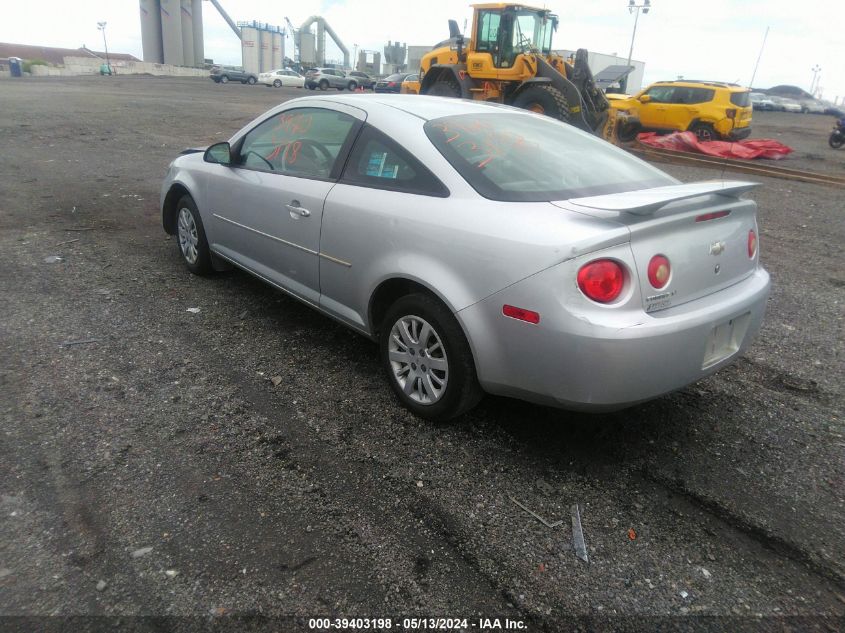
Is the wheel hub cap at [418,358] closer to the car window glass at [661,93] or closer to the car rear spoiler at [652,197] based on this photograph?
the car rear spoiler at [652,197]

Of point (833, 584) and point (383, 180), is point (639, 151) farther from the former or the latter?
point (833, 584)

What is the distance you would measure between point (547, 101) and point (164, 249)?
9311 mm

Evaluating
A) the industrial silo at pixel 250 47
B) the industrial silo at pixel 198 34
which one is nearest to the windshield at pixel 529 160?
the industrial silo at pixel 250 47

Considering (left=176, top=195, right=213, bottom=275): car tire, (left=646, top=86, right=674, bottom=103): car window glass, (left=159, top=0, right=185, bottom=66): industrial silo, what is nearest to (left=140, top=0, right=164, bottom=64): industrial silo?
(left=159, top=0, right=185, bottom=66): industrial silo

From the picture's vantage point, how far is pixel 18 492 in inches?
100

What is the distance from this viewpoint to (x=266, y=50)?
77.6m

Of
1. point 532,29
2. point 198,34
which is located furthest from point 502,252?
point 198,34

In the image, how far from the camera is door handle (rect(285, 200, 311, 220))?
11.8ft

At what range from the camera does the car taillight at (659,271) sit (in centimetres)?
250

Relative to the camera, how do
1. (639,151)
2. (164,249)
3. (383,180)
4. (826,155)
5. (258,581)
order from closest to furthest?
(258,581), (383,180), (164,249), (639,151), (826,155)

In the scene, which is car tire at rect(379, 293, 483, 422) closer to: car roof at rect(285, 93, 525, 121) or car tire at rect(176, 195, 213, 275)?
car roof at rect(285, 93, 525, 121)

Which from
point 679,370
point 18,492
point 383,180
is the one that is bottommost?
point 18,492

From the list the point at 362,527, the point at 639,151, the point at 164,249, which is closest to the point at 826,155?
the point at 639,151

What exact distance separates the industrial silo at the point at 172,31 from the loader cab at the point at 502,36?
2915 inches
